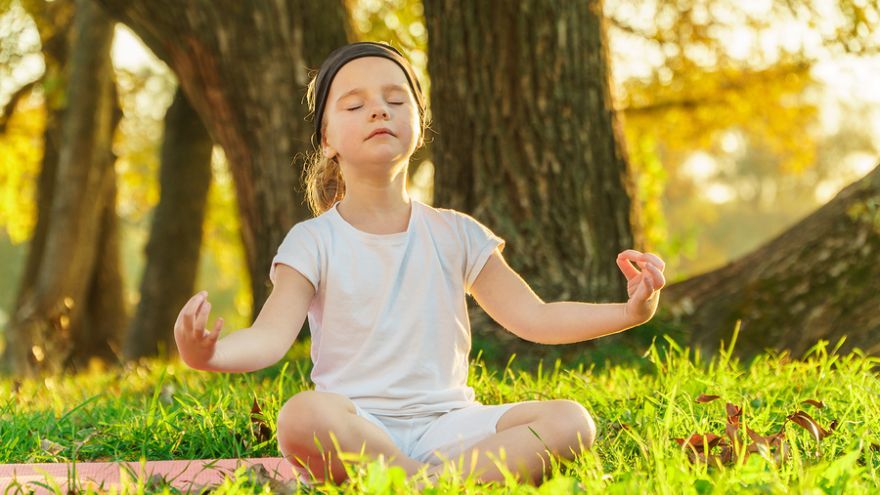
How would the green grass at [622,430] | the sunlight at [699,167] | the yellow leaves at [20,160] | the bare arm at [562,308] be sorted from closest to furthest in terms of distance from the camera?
the green grass at [622,430] < the bare arm at [562,308] < the yellow leaves at [20,160] < the sunlight at [699,167]

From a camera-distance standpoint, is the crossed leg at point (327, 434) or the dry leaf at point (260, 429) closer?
the crossed leg at point (327, 434)

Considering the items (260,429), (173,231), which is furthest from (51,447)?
(173,231)

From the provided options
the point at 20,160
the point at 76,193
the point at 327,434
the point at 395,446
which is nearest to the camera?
the point at 327,434

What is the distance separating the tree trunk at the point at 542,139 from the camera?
5.38m

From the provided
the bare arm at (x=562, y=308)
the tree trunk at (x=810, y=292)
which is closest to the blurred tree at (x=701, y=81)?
the tree trunk at (x=810, y=292)

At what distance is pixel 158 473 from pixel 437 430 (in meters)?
0.74

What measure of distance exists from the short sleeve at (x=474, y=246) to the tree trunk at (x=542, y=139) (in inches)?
87.5

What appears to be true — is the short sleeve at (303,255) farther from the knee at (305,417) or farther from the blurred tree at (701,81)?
the blurred tree at (701,81)

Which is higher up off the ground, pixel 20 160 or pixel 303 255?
pixel 20 160

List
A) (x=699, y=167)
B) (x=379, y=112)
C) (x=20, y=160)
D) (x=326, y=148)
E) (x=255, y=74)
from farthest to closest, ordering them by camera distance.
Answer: (x=699, y=167) < (x=20, y=160) < (x=255, y=74) < (x=326, y=148) < (x=379, y=112)

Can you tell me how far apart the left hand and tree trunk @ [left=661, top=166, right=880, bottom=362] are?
267cm

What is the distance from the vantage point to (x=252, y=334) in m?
2.65

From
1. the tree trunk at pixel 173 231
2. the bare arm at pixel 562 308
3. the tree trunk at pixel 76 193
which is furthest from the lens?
the tree trunk at pixel 173 231

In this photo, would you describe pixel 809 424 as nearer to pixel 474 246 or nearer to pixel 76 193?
pixel 474 246
